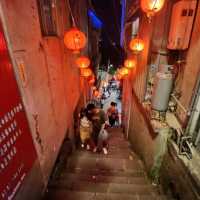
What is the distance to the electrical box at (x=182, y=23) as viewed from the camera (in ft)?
9.04

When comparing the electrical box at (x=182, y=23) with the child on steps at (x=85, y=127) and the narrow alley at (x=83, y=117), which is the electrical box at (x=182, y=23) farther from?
the child on steps at (x=85, y=127)

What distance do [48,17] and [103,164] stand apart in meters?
4.58

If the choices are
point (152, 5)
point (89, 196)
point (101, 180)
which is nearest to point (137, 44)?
point (152, 5)

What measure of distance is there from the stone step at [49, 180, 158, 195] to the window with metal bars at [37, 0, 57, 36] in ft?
11.9

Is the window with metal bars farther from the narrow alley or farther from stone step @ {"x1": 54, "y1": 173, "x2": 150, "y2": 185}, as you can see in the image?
stone step @ {"x1": 54, "y1": 173, "x2": 150, "y2": 185}

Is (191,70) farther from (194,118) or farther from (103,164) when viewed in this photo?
(103,164)

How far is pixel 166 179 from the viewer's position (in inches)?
131

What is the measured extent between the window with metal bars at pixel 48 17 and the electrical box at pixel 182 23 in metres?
2.71

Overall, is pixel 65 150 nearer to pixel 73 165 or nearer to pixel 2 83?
pixel 73 165

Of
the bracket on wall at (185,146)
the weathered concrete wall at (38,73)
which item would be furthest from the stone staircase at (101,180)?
the bracket on wall at (185,146)

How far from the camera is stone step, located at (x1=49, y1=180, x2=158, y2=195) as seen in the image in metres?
3.61

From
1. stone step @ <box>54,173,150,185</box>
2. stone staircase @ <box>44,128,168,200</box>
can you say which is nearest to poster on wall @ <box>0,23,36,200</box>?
stone staircase @ <box>44,128,168,200</box>

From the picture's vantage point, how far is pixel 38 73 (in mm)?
2729

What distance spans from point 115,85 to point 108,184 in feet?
67.6
